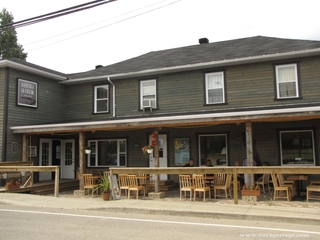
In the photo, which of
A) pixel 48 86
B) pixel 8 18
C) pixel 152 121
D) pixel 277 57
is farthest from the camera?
pixel 8 18

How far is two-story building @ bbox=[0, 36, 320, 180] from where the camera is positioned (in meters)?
13.4

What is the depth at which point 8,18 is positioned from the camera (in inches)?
1539

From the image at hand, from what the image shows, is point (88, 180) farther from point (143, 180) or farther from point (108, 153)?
point (108, 153)

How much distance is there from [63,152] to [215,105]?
884cm

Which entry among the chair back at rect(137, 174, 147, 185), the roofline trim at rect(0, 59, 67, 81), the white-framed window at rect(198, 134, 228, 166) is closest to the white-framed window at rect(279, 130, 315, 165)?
the white-framed window at rect(198, 134, 228, 166)

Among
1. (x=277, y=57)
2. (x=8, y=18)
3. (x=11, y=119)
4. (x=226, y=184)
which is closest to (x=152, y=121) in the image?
(x=226, y=184)

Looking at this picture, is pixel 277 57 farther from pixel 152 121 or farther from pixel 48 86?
pixel 48 86

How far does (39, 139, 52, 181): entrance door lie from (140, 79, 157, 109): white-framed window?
212 inches

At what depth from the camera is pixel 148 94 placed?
16.4m

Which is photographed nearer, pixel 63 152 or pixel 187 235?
pixel 187 235

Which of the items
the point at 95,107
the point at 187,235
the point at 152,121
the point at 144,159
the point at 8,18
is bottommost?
the point at 187,235

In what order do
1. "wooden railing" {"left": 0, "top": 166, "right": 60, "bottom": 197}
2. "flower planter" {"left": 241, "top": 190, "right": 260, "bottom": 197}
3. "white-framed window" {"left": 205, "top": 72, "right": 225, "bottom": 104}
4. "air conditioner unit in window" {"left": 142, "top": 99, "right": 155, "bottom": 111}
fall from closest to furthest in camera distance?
"flower planter" {"left": 241, "top": 190, "right": 260, "bottom": 197} < "wooden railing" {"left": 0, "top": 166, "right": 60, "bottom": 197} < "white-framed window" {"left": 205, "top": 72, "right": 225, "bottom": 104} < "air conditioner unit in window" {"left": 142, "top": 99, "right": 155, "bottom": 111}

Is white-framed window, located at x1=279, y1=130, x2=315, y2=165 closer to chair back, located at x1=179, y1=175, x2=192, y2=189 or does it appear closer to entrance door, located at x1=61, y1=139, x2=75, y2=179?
chair back, located at x1=179, y1=175, x2=192, y2=189

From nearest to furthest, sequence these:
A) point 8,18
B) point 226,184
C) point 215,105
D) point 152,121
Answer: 1. point 226,184
2. point 152,121
3. point 215,105
4. point 8,18
